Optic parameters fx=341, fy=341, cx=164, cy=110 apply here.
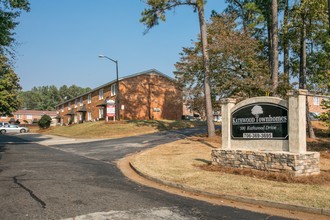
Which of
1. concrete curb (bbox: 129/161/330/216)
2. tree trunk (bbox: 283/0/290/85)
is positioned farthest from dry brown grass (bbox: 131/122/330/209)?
tree trunk (bbox: 283/0/290/85)

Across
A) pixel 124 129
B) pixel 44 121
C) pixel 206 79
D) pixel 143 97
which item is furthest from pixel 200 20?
pixel 44 121

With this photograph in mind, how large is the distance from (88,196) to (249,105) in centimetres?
677

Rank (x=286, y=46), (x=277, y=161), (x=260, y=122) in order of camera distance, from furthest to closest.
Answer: (x=286, y=46) → (x=260, y=122) → (x=277, y=161)

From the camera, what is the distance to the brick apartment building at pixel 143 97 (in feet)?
148

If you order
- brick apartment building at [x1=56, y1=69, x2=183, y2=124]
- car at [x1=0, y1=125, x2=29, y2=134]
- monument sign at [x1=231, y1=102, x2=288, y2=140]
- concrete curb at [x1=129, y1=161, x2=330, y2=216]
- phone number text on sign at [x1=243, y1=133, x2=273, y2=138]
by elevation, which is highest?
brick apartment building at [x1=56, y1=69, x2=183, y2=124]

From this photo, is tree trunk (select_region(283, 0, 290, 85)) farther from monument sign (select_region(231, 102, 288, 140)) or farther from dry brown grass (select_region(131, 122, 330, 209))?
monument sign (select_region(231, 102, 288, 140))

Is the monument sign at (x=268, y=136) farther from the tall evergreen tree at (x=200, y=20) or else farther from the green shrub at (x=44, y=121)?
the green shrub at (x=44, y=121)

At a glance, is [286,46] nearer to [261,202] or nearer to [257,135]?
[257,135]

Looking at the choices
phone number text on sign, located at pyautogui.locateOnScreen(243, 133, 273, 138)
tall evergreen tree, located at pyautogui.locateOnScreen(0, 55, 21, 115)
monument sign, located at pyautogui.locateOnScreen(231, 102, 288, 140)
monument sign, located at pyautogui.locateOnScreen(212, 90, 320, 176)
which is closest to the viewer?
monument sign, located at pyautogui.locateOnScreen(212, 90, 320, 176)

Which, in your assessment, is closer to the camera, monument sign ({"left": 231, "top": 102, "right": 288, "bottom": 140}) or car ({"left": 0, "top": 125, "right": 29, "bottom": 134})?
monument sign ({"left": 231, "top": 102, "right": 288, "bottom": 140})

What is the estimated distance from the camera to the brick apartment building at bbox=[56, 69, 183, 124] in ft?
148

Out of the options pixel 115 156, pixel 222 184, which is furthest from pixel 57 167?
pixel 222 184

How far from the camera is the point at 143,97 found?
153 ft

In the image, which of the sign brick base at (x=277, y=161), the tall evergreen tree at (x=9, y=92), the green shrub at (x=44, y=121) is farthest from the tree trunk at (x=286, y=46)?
the green shrub at (x=44, y=121)
